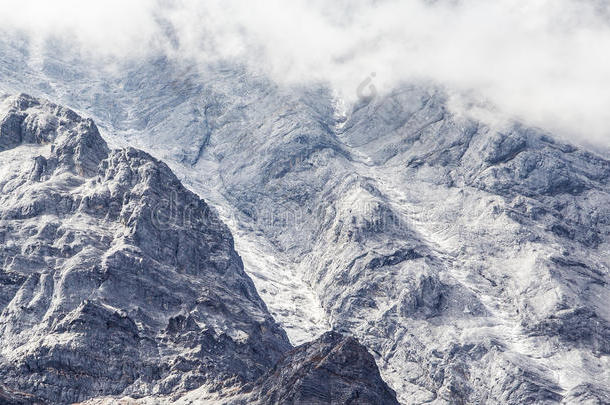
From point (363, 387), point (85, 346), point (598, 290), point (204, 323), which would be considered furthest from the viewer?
point (598, 290)

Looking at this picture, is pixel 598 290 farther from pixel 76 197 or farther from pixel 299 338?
pixel 76 197

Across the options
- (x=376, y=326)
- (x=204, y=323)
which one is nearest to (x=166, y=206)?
(x=204, y=323)

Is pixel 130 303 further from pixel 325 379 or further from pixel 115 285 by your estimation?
pixel 325 379

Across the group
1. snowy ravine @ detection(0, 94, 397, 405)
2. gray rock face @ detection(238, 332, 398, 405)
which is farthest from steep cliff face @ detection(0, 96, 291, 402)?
gray rock face @ detection(238, 332, 398, 405)

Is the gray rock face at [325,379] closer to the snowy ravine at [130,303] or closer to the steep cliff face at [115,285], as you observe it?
the snowy ravine at [130,303]

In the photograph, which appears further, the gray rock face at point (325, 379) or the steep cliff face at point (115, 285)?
the steep cliff face at point (115, 285)

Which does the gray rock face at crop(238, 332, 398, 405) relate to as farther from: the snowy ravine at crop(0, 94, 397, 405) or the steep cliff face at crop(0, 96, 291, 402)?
the steep cliff face at crop(0, 96, 291, 402)

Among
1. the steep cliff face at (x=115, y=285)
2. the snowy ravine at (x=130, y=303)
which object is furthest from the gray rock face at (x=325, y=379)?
the steep cliff face at (x=115, y=285)

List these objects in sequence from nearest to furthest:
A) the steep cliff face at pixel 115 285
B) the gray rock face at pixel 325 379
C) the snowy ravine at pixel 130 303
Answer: the gray rock face at pixel 325 379
the snowy ravine at pixel 130 303
the steep cliff face at pixel 115 285
